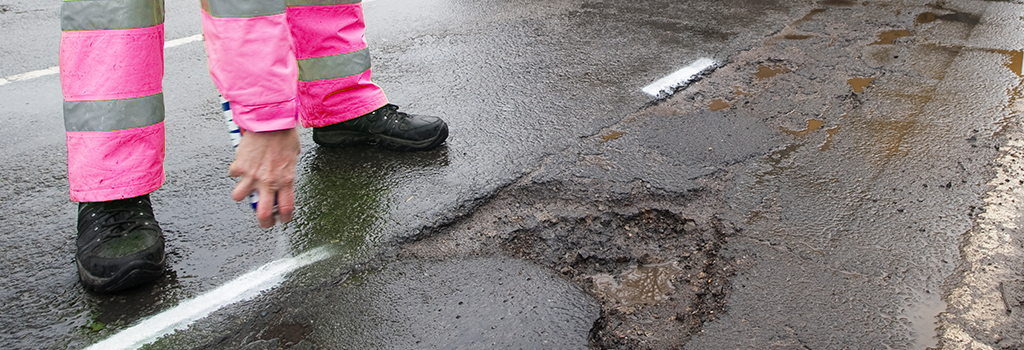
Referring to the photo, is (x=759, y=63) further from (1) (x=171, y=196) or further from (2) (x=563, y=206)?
(1) (x=171, y=196)

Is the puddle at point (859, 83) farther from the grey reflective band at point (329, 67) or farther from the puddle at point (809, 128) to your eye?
the grey reflective band at point (329, 67)

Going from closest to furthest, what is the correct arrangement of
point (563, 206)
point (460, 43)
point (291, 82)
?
1. point (291, 82)
2. point (563, 206)
3. point (460, 43)

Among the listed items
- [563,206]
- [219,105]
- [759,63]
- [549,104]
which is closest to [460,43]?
[549,104]

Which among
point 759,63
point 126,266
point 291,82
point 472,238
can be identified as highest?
point 291,82

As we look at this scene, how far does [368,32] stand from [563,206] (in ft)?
8.93

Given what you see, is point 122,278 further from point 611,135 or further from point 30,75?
point 30,75

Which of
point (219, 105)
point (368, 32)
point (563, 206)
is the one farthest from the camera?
point (368, 32)

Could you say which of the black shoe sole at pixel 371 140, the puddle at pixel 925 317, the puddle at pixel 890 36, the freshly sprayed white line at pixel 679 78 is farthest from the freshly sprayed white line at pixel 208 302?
the puddle at pixel 890 36

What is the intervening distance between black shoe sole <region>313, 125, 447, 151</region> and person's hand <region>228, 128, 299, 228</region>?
1170mm

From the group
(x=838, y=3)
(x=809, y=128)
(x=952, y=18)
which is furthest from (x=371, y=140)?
(x=952, y=18)

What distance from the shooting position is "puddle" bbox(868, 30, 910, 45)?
406 centimetres

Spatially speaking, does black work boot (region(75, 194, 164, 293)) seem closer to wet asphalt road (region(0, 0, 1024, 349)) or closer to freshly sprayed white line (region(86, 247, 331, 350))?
wet asphalt road (region(0, 0, 1024, 349))

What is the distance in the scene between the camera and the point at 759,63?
3.72m

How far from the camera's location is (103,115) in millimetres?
1885
